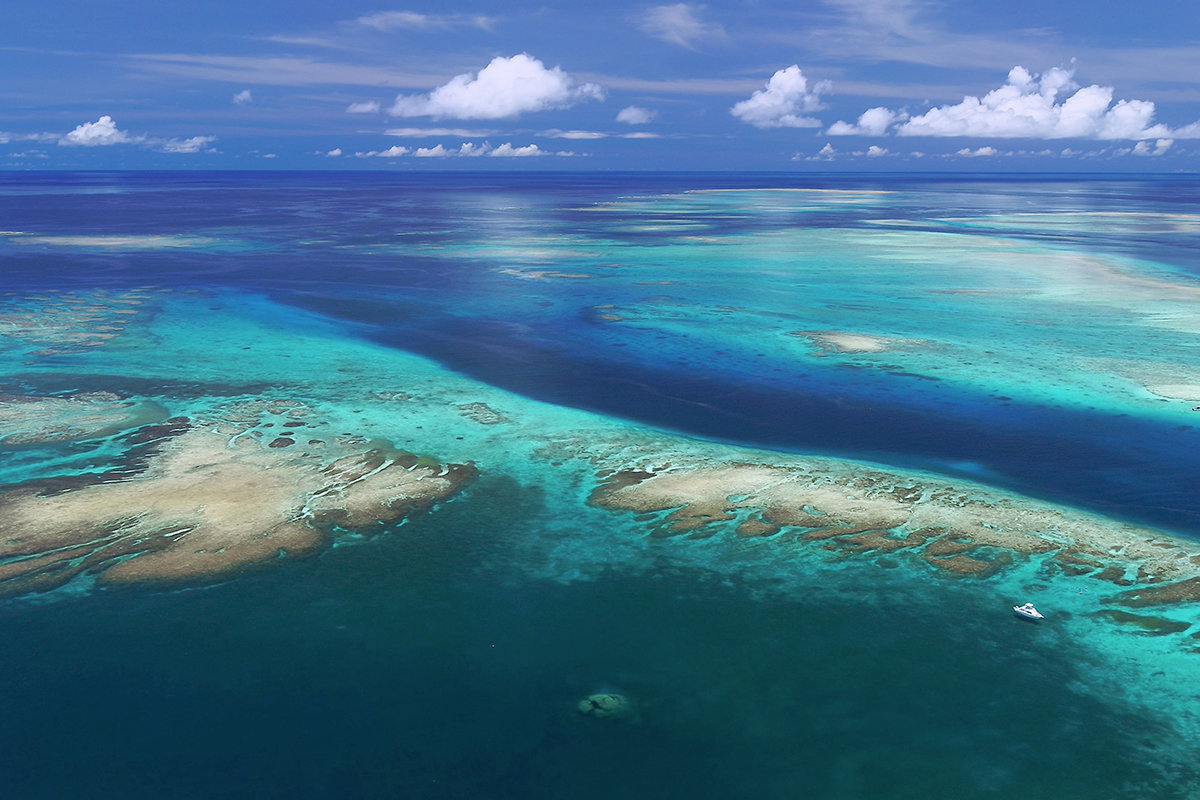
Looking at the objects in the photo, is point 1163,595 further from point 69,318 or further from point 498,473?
point 69,318

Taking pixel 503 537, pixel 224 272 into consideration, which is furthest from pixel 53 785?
pixel 224 272

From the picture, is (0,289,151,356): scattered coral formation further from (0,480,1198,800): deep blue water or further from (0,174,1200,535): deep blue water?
(0,480,1198,800): deep blue water

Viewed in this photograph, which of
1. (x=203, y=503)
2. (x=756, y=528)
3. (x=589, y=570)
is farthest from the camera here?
(x=203, y=503)

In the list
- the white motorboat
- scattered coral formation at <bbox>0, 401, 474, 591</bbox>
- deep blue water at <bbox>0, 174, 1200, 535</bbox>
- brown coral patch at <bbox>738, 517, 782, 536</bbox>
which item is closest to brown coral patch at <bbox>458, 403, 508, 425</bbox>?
deep blue water at <bbox>0, 174, 1200, 535</bbox>

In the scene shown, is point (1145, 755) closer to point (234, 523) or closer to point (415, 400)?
point (234, 523)

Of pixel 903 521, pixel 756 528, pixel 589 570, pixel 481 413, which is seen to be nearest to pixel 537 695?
pixel 589 570

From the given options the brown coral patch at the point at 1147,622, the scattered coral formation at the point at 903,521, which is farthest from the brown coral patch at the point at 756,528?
the brown coral patch at the point at 1147,622
